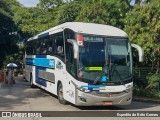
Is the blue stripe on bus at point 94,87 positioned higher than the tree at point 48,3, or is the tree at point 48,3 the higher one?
the tree at point 48,3

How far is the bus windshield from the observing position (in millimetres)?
13672

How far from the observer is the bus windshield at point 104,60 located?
1367 centimetres

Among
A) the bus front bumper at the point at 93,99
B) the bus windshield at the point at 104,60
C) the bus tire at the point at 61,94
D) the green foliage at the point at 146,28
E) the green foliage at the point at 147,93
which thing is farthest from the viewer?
the green foliage at the point at 146,28

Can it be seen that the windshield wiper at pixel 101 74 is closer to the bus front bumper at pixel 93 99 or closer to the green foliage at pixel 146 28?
the bus front bumper at pixel 93 99

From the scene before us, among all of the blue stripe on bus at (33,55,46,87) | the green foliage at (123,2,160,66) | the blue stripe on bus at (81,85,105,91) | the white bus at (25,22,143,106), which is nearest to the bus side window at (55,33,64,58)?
the white bus at (25,22,143,106)

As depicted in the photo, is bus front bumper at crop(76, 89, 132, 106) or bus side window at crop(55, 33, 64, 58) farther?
bus side window at crop(55, 33, 64, 58)

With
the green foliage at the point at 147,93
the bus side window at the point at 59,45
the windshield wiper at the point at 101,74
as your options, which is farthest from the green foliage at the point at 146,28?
the windshield wiper at the point at 101,74

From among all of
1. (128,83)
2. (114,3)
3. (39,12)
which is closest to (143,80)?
(114,3)

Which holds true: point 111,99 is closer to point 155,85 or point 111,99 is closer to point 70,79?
point 70,79

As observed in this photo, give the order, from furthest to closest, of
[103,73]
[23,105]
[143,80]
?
[143,80]
[23,105]
[103,73]

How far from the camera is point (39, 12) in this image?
4141 cm

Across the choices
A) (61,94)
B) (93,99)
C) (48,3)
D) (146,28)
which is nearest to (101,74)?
(93,99)

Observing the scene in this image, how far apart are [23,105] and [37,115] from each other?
8.98 ft

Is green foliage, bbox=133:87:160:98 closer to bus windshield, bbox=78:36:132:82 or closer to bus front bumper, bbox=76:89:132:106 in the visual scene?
bus windshield, bbox=78:36:132:82
